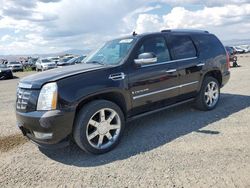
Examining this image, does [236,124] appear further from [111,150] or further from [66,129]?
[66,129]

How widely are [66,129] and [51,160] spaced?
667 mm

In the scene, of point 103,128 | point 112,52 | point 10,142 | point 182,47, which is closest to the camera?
point 103,128

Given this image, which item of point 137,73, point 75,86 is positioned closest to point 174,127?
point 137,73

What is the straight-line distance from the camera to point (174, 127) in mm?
5730

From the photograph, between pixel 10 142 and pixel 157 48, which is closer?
pixel 10 142

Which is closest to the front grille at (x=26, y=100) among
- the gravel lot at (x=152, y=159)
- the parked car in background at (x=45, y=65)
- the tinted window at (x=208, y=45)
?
the gravel lot at (x=152, y=159)

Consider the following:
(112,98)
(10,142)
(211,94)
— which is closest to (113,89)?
(112,98)

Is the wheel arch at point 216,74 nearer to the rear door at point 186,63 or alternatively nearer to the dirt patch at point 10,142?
the rear door at point 186,63

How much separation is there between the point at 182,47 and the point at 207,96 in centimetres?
136

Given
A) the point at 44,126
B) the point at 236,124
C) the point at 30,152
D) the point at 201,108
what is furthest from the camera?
the point at 201,108

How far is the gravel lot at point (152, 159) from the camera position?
3736 mm

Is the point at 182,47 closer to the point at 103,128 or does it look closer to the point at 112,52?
the point at 112,52

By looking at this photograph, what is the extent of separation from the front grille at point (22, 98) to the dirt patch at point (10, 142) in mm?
959

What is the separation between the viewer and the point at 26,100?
4.44 meters
